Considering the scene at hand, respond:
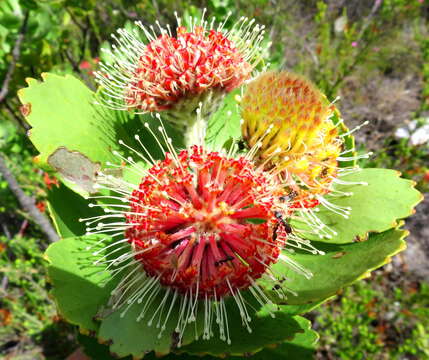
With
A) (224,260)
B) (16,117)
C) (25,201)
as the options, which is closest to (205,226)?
(224,260)

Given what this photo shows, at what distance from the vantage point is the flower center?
3.74 feet

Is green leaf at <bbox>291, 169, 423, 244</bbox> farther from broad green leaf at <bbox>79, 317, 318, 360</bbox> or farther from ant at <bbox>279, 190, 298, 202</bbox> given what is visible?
broad green leaf at <bbox>79, 317, 318, 360</bbox>

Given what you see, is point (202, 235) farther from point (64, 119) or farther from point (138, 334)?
point (64, 119)

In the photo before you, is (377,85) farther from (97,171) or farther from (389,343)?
(97,171)

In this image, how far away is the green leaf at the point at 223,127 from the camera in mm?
1721

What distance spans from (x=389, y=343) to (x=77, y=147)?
12.2 ft

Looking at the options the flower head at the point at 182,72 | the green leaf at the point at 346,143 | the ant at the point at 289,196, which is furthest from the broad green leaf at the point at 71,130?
the green leaf at the point at 346,143

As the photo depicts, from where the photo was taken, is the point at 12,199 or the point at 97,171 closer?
the point at 97,171

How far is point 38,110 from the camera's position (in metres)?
1.31

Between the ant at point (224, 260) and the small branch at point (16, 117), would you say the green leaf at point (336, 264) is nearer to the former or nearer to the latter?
the ant at point (224, 260)

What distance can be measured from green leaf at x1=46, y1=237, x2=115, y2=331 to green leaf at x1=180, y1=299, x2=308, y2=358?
36 centimetres

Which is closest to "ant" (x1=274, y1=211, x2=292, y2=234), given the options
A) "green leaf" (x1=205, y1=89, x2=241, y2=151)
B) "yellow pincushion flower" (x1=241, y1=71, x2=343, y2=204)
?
"yellow pincushion flower" (x1=241, y1=71, x2=343, y2=204)

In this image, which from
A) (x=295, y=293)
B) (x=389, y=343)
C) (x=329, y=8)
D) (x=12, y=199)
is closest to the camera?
(x=295, y=293)

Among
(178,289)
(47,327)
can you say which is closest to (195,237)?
(178,289)
